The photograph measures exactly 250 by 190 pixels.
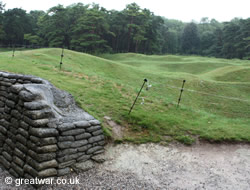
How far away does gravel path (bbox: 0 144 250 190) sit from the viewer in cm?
584

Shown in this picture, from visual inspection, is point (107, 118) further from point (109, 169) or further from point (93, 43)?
point (93, 43)

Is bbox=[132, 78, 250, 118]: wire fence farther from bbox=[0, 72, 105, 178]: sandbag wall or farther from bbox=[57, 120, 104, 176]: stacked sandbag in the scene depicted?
bbox=[0, 72, 105, 178]: sandbag wall

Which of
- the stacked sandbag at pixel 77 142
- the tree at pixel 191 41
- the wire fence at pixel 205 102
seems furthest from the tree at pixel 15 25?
the tree at pixel 191 41

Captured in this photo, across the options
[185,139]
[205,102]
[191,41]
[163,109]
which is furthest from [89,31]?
[185,139]

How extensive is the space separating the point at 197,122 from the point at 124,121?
10.5 feet

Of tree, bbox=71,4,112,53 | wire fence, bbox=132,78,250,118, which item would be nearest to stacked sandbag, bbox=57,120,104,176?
wire fence, bbox=132,78,250,118

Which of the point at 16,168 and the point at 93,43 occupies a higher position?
the point at 93,43

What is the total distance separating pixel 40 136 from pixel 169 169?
149 inches

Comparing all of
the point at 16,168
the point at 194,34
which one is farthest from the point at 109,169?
the point at 194,34

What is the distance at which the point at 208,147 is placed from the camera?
7.66 metres

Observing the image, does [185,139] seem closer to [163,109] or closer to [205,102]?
[163,109]

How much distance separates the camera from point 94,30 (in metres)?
49.6

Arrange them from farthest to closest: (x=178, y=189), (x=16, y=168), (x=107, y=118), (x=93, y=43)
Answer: (x=93, y=43) → (x=107, y=118) → (x=16, y=168) → (x=178, y=189)

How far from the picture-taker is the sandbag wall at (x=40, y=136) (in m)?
5.76
